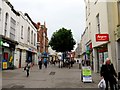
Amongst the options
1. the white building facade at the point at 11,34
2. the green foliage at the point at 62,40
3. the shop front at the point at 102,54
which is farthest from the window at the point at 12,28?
the shop front at the point at 102,54

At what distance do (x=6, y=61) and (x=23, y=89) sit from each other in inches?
618

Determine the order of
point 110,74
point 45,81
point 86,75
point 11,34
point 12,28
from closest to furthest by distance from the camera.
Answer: point 110,74
point 86,75
point 45,81
point 11,34
point 12,28

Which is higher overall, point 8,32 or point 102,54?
point 8,32

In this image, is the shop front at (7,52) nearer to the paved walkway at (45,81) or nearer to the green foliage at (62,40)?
the paved walkway at (45,81)

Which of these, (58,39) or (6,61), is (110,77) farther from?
(58,39)

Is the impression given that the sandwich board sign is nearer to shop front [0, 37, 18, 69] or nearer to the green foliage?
shop front [0, 37, 18, 69]

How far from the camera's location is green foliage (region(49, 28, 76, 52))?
3897cm

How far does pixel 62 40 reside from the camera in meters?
38.9

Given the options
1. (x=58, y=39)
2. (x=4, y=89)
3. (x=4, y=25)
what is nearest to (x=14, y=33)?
(x=4, y=25)

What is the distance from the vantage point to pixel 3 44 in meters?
23.4

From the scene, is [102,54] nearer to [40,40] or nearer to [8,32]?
[8,32]

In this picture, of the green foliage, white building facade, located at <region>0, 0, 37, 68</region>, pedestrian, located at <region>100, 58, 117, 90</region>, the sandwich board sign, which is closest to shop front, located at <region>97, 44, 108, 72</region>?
the sandwich board sign

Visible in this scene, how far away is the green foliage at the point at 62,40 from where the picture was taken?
39.0m

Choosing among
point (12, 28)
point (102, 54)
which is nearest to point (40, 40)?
point (12, 28)
